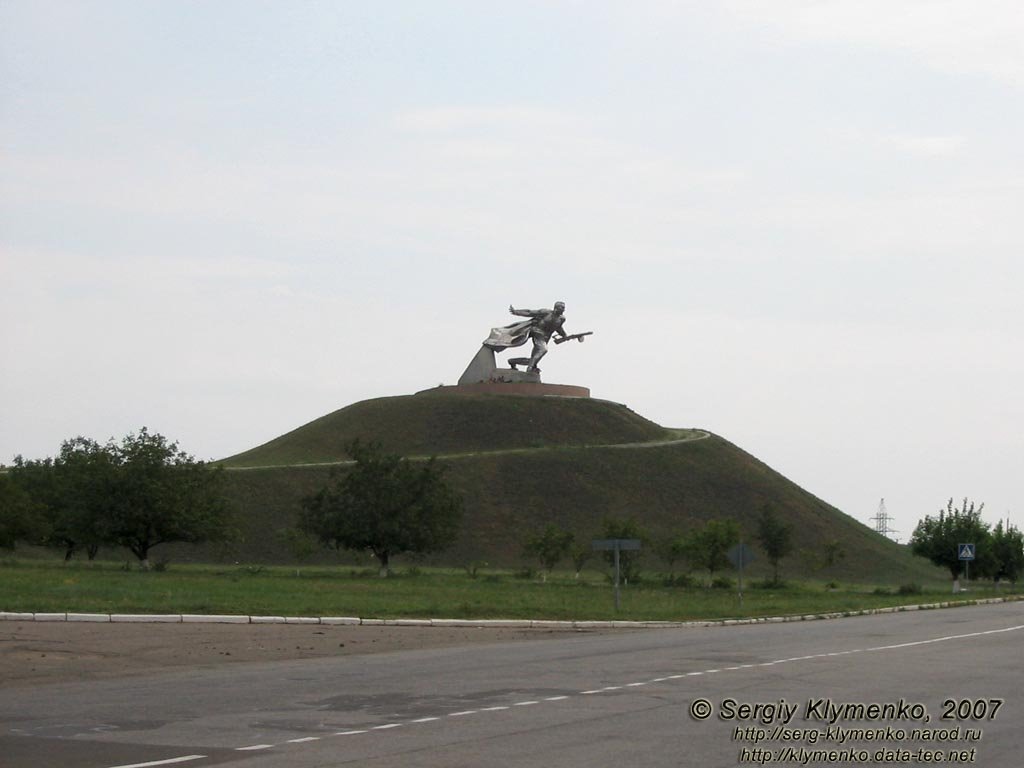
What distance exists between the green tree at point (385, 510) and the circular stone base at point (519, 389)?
48.4 m

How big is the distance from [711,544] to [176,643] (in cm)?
4771

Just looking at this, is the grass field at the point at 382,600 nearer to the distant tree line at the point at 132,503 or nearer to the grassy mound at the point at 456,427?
the distant tree line at the point at 132,503

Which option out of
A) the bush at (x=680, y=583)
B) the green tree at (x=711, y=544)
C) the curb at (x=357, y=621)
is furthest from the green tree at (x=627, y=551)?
the curb at (x=357, y=621)

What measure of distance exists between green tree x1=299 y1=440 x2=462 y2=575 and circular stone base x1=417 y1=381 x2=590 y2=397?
4836 centimetres

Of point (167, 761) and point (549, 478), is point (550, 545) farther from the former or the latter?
point (167, 761)

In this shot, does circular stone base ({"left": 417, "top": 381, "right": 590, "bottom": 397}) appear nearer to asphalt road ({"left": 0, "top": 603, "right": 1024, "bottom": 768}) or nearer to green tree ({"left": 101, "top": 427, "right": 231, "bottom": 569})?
green tree ({"left": 101, "top": 427, "right": 231, "bottom": 569})

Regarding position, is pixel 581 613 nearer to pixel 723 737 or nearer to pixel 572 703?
pixel 572 703

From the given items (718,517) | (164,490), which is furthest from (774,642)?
(718,517)

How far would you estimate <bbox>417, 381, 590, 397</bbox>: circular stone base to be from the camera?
11594 centimetres

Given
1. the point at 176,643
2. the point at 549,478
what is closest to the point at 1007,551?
the point at 549,478

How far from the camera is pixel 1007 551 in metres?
78.4

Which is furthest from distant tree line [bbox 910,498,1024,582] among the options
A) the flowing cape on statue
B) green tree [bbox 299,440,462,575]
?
the flowing cape on statue

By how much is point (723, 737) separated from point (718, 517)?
86765 millimetres

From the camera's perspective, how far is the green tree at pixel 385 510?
64250mm
